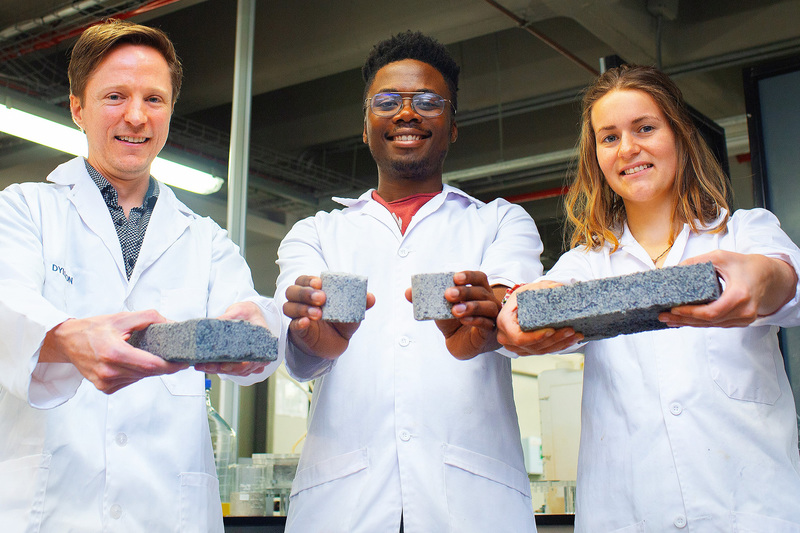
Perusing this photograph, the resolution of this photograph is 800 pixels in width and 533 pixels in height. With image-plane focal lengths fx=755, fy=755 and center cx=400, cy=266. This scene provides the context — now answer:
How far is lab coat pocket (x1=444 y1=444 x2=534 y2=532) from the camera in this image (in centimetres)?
135

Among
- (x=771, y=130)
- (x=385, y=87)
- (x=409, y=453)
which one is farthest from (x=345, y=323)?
(x=771, y=130)

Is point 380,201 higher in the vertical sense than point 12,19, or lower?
lower

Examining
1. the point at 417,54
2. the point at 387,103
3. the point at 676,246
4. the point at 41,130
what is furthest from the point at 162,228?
the point at 41,130

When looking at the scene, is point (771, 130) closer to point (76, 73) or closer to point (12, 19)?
point (76, 73)

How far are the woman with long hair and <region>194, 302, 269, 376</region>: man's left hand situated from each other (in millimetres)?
423

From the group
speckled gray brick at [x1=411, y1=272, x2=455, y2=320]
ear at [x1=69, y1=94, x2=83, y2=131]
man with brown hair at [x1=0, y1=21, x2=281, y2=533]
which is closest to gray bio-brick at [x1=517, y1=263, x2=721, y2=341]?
speckled gray brick at [x1=411, y1=272, x2=455, y2=320]

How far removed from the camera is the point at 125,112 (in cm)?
145

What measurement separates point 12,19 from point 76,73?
2.94 meters

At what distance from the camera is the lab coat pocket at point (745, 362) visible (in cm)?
128

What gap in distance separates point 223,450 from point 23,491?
1.24 metres

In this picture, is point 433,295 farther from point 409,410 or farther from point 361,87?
point 361,87

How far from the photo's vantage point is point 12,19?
3949mm

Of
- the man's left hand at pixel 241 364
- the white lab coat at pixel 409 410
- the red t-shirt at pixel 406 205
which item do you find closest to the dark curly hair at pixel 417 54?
the red t-shirt at pixel 406 205

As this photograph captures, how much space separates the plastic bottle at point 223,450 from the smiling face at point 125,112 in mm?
1026
